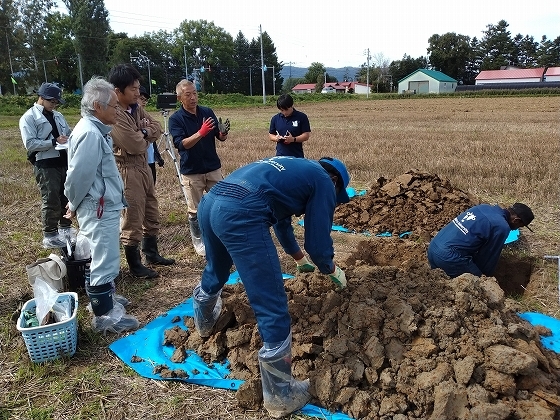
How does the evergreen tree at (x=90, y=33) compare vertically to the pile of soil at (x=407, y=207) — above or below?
above

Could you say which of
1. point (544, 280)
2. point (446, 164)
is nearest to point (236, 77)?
point (446, 164)

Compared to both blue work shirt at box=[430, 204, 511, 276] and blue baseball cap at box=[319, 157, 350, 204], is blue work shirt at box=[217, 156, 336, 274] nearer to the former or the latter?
blue baseball cap at box=[319, 157, 350, 204]

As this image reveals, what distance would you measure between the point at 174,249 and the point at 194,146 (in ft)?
4.67

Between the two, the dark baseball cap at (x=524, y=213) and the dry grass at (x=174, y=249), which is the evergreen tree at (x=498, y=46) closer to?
the dry grass at (x=174, y=249)

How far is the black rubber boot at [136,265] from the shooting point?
4.58 metres

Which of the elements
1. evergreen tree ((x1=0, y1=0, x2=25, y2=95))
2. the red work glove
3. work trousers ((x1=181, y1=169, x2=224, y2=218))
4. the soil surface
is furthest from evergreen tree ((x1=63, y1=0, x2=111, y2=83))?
the soil surface

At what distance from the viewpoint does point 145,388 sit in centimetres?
302

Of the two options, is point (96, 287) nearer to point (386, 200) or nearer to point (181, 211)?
point (181, 211)

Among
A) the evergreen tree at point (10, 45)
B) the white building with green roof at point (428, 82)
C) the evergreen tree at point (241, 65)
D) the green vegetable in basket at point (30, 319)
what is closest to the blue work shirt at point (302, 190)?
the green vegetable in basket at point (30, 319)

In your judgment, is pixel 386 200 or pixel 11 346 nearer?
pixel 11 346

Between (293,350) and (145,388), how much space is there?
1.03 metres

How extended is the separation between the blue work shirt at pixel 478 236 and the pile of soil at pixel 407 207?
1.53 meters

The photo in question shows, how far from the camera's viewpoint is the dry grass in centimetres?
288

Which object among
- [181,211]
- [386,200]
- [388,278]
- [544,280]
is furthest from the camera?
[181,211]
